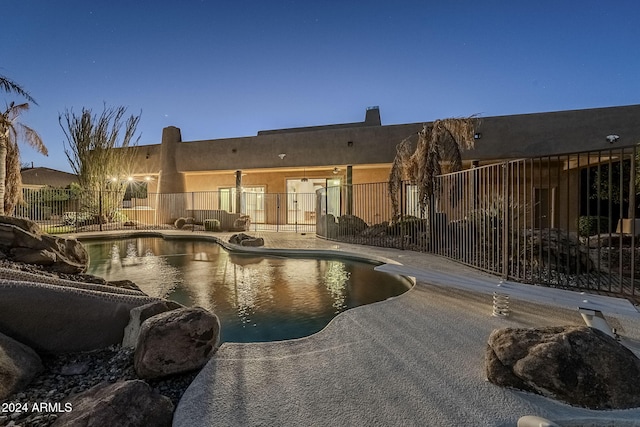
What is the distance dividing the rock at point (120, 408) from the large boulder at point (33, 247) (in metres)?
3.45

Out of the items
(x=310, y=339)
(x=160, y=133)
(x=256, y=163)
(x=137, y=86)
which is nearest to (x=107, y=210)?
(x=160, y=133)

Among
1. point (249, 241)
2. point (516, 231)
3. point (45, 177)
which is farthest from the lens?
point (45, 177)

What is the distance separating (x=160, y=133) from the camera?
→ 673 inches

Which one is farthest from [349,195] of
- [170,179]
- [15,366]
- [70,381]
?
[15,366]

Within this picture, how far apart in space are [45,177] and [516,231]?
3349cm

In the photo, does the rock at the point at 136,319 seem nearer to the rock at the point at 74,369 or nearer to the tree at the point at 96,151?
the rock at the point at 74,369

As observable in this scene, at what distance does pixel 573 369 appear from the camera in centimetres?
205

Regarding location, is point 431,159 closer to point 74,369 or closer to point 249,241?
point 249,241

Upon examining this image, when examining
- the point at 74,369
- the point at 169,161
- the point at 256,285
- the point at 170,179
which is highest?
the point at 169,161

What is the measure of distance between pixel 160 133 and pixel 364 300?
1612 cm

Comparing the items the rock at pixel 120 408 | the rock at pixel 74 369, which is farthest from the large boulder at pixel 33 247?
the rock at pixel 120 408

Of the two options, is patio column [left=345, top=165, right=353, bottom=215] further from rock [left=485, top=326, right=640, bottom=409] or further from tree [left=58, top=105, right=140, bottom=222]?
tree [left=58, top=105, right=140, bottom=222]

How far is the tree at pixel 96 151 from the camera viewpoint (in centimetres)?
1559

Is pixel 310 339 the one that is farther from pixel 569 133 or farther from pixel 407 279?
pixel 569 133
